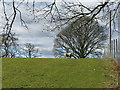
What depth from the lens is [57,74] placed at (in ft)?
46.4

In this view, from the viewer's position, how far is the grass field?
12227 millimetres

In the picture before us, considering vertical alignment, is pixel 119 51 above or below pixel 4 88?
above

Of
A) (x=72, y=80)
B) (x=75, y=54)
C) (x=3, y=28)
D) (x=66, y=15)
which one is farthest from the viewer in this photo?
(x=75, y=54)

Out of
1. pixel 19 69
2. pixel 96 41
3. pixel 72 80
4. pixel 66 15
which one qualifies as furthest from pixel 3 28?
pixel 96 41

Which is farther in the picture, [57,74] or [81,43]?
[81,43]

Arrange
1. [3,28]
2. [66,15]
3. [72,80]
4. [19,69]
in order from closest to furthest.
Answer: [3,28] → [66,15] → [72,80] → [19,69]

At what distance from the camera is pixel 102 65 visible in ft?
53.7

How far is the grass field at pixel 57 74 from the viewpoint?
1223 cm

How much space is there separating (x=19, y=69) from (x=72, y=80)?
4.37m

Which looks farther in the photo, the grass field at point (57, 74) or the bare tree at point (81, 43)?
the bare tree at point (81, 43)

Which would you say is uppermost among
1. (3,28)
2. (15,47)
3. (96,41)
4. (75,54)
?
(3,28)

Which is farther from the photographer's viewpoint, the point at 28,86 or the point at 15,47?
the point at 28,86

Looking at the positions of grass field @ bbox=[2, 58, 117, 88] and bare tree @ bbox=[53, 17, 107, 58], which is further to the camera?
bare tree @ bbox=[53, 17, 107, 58]

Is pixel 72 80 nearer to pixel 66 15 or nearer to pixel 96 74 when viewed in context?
pixel 96 74
